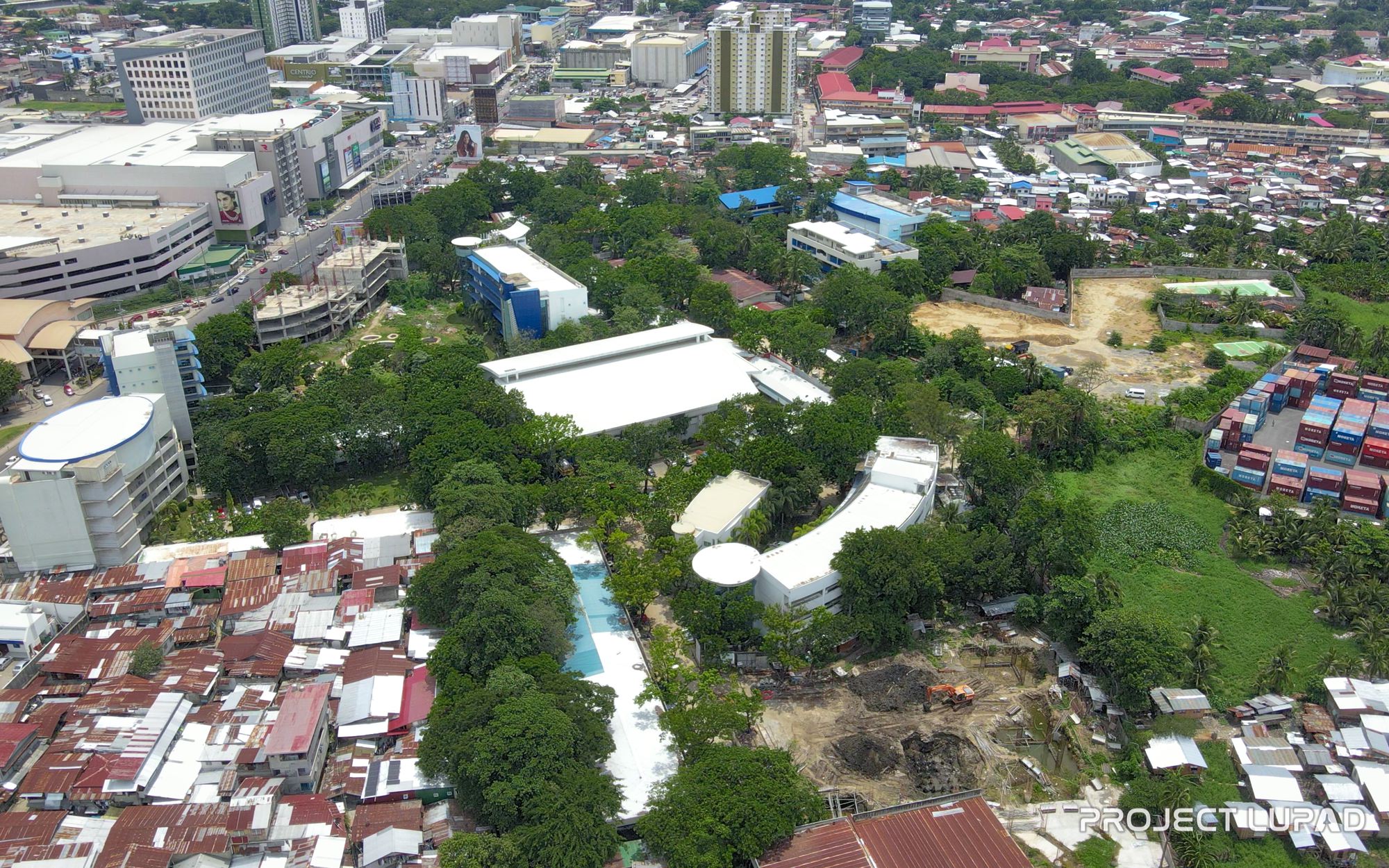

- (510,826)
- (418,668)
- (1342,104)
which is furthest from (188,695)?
(1342,104)

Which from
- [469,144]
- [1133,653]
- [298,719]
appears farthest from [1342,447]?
[469,144]

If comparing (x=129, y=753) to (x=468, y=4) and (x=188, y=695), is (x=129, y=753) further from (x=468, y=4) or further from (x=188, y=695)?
(x=468, y=4)

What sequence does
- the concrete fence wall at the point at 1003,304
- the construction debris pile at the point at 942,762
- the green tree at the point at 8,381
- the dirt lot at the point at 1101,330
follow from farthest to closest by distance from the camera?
1. the concrete fence wall at the point at 1003,304
2. the dirt lot at the point at 1101,330
3. the green tree at the point at 8,381
4. the construction debris pile at the point at 942,762

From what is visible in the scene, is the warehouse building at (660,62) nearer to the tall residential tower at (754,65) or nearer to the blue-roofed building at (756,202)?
the tall residential tower at (754,65)

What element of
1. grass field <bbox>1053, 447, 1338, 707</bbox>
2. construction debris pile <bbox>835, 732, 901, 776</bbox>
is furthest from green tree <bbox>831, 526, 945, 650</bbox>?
grass field <bbox>1053, 447, 1338, 707</bbox>

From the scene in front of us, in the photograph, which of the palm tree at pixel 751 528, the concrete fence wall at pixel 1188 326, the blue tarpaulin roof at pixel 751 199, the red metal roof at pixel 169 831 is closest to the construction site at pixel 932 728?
the palm tree at pixel 751 528

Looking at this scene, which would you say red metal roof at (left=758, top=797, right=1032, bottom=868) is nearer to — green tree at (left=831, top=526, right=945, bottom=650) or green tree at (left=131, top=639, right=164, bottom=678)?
green tree at (left=831, top=526, right=945, bottom=650)
